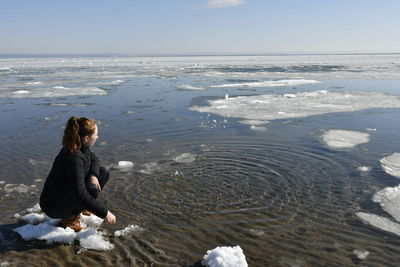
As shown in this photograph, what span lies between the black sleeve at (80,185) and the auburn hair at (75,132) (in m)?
0.15

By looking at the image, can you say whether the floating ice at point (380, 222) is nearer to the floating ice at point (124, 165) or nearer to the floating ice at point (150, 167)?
the floating ice at point (150, 167)

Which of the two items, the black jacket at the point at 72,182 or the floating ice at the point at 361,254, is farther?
the floating ice at the point at 361,254

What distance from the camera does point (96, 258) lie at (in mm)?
4156

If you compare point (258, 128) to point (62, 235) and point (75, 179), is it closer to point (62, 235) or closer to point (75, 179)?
point (62, 235)

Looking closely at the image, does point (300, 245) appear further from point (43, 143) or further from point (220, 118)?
point (220, 118)

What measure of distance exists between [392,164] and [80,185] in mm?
6452

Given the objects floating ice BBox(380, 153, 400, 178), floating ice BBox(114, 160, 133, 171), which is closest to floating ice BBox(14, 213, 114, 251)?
floating ice BBox(114, 160, 133, 171)

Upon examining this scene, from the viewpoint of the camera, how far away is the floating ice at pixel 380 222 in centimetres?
483

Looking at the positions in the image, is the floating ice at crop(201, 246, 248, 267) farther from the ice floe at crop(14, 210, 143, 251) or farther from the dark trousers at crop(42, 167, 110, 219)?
the dark trousers at crop(42, 167, 110, 219)

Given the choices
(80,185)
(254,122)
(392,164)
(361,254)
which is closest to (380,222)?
(361,254)

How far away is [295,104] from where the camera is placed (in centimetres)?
1559

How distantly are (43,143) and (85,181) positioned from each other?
231 inches

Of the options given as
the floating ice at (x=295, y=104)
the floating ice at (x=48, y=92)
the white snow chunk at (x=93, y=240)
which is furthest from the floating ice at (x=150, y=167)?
the floating ice at (x=48, y=92)

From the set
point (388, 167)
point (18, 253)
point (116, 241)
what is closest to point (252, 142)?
point (388, 167)
